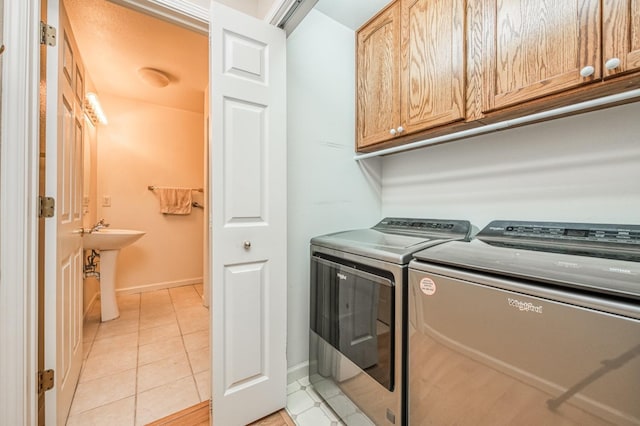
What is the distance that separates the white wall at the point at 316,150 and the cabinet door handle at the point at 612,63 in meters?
1.21

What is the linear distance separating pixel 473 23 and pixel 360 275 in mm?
1263

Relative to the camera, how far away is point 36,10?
0.98m

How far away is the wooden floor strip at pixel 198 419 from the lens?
1.27 m

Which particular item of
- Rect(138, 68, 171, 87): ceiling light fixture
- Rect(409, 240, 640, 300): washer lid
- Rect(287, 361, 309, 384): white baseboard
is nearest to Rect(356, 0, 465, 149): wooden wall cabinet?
Rect(409, 240, 640, 300): washer lid

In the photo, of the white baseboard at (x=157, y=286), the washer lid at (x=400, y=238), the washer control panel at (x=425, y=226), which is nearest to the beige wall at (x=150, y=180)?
the white baseboard at (x=157, y=286)

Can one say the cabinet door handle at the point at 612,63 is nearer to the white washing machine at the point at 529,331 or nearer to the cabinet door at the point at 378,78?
the white washing machine at the point at 529,331

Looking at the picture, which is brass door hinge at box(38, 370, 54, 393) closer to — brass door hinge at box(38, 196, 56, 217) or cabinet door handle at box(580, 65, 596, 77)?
brass door hinge at box(38, 196, 56, 217)

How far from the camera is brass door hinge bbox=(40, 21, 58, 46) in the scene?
1.03 m

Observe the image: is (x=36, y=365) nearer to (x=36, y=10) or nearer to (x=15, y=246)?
(x=15, y=246)

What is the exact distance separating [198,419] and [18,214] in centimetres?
122

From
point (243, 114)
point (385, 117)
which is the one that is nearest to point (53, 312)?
point (243, 114)

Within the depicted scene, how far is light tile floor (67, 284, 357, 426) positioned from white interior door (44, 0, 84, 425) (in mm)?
154

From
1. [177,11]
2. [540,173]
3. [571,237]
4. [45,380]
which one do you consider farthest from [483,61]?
[45,380]

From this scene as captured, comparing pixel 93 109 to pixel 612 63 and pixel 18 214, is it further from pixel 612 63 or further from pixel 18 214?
pixel 612 63
